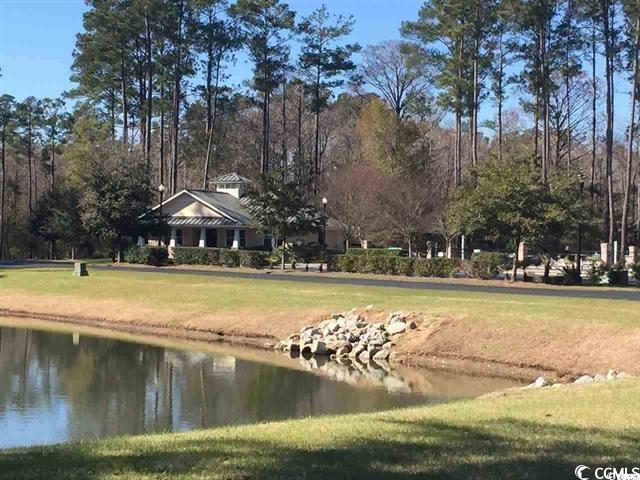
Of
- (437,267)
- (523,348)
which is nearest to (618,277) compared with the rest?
(437,267)

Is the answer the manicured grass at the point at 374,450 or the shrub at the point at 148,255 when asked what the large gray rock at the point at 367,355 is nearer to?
the manicured grass at the point at 374,450

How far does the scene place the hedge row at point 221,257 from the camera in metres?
44.7

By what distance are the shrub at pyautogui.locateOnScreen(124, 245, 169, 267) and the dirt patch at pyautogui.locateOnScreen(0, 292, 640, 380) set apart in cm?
1949

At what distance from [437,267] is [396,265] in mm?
2325

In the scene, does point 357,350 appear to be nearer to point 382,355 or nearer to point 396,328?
point 382,355

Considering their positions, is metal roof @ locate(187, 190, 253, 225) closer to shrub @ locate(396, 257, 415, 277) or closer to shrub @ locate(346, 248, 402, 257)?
shrub @ locate(346, 248, 402, 257)

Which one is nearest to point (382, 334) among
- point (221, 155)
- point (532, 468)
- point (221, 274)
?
point (532, 468)

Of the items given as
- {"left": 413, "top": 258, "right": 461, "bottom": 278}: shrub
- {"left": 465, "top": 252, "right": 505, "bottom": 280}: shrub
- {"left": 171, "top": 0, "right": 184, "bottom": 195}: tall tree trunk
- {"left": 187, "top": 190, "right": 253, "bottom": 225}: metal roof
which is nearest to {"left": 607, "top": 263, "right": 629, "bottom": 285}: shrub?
{"left": 465, "top": 252, "right": 505, "bottom": 280}: shrub

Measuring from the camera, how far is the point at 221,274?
39.1 metres

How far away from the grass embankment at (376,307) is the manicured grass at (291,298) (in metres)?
0.04

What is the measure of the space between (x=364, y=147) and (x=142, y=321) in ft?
129

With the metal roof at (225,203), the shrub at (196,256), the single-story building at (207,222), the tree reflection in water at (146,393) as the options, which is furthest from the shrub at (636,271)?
the metal roof at (225,203)

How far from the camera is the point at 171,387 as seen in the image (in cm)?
1684

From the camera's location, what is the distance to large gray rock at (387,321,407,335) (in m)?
22.0
